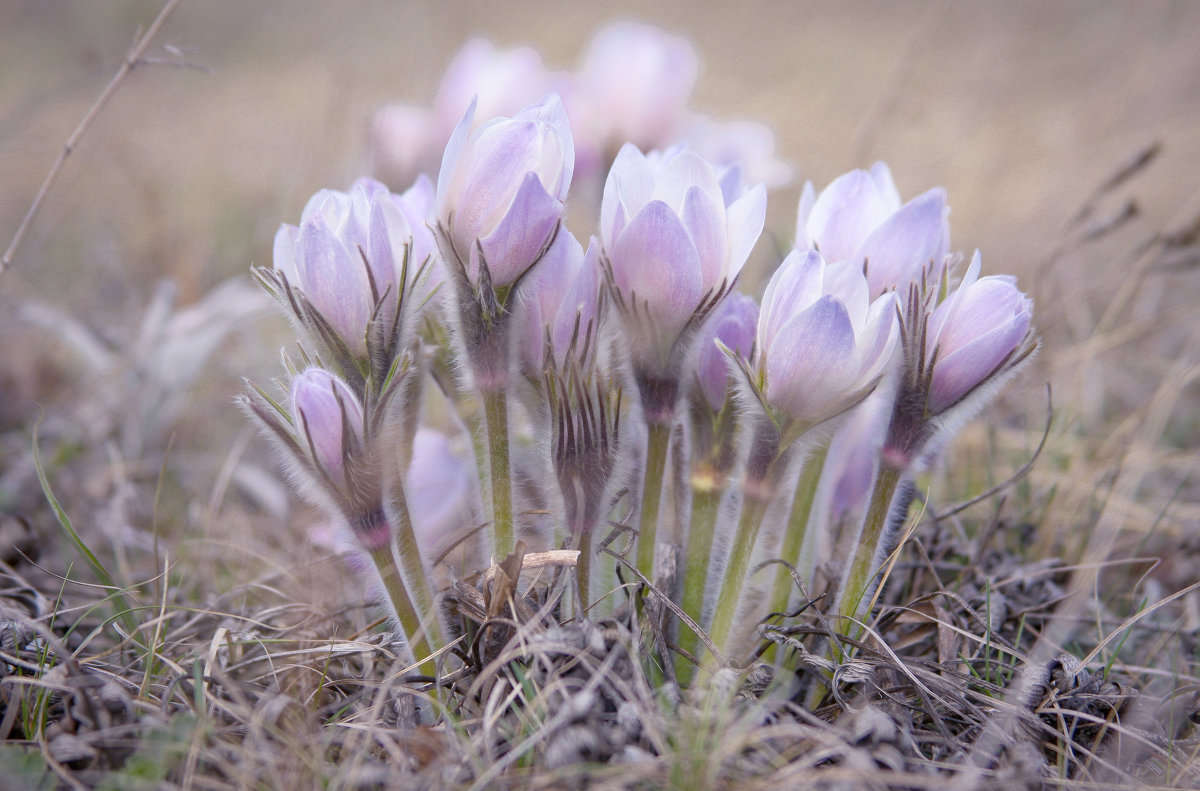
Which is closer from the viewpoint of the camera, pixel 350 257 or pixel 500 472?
pixel 350 257

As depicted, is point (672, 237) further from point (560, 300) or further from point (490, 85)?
point (490, 85)

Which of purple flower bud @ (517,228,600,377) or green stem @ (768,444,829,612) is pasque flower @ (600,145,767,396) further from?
green stem @ (768,444,829,612)

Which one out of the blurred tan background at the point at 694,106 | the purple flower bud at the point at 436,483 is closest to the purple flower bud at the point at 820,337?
the purple flower bud at the point at 436,483

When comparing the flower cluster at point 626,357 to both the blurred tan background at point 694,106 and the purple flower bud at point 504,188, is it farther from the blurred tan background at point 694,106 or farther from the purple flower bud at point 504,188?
the blurred tan background at point 694,106

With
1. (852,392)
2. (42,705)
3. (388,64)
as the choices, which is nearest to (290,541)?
(42,705)

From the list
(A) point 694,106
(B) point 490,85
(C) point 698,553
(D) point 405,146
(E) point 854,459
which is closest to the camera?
(C) point 698,553

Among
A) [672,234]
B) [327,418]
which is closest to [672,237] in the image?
[672,234]

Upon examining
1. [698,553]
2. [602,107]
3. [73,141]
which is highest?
[602,107]
